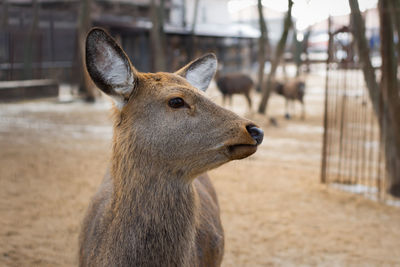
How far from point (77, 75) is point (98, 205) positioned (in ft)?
59.2

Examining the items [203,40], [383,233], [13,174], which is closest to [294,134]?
[383,233]

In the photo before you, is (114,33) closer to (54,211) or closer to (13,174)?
(13,174)

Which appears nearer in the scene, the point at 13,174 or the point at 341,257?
the point at 341,257

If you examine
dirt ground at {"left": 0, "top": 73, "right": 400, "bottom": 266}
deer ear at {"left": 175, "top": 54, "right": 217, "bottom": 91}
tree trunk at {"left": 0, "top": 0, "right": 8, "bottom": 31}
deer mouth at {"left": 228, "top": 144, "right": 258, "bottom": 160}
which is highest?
tree trunk at {"left": 0, "top": 0, "right": 8, "bottom": 31}

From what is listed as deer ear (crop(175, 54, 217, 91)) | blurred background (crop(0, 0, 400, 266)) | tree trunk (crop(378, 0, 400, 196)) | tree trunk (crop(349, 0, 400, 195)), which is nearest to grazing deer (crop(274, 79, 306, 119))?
blurred background (crop(0, 0, 400, 266))

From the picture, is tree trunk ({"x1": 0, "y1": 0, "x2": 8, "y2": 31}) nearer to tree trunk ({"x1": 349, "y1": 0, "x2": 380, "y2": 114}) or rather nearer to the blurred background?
the blurred background

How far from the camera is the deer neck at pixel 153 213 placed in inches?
92.7

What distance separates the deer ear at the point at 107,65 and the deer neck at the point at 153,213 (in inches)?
16.0

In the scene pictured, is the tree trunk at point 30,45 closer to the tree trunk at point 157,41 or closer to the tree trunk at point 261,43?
the tree trunk at point 157,41

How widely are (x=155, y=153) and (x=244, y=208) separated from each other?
386 centimetres

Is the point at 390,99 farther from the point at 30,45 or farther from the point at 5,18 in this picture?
the point at 5,18

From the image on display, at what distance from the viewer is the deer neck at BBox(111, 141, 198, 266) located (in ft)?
7.73

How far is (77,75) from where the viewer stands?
65.7ft

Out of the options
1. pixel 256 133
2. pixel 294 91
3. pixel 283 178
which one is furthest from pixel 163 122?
pixel 294 91
